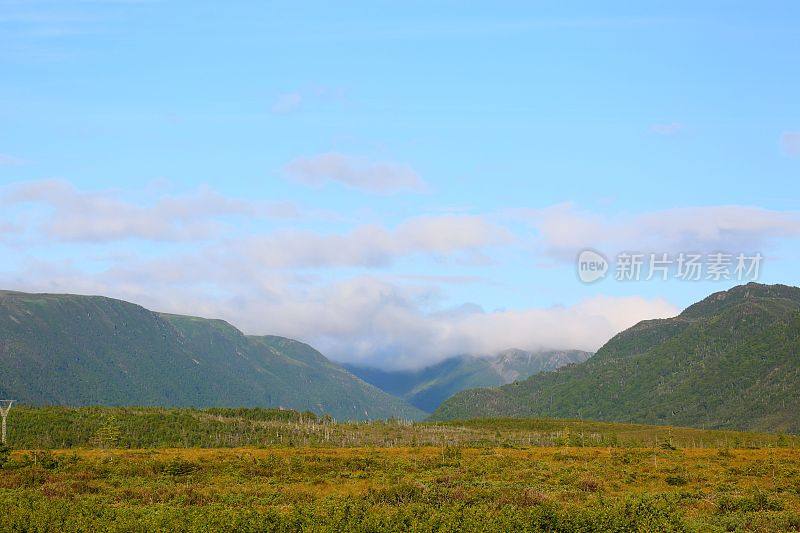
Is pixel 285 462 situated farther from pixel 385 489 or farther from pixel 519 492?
pixel 519 492

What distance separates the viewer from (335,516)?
186ft

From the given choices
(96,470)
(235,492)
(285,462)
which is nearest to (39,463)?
(96,470)

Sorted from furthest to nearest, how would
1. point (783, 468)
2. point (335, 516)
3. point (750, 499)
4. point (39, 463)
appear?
1. point (39, 463)
2. point (783, 468)
3. point (750, 499)
4. point (335, 516)

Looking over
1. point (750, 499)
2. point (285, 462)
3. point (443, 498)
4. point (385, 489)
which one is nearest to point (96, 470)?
point (285, 462)

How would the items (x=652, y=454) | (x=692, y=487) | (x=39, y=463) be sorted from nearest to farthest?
1. (x=692, y=487)
2. (x=39, y=463)
3. (x=652, y=454)

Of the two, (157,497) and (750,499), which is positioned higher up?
(750,499)

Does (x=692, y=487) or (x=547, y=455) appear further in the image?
(x=547, y=455)

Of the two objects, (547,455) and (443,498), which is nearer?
(443,498)

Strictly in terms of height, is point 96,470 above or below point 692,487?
below

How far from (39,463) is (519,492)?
6528 cm

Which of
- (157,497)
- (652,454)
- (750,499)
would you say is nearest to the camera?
(750,499)

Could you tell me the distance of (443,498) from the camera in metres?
70.4

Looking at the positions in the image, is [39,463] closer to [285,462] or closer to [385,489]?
[285,462]

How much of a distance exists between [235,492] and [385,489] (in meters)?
16.2
